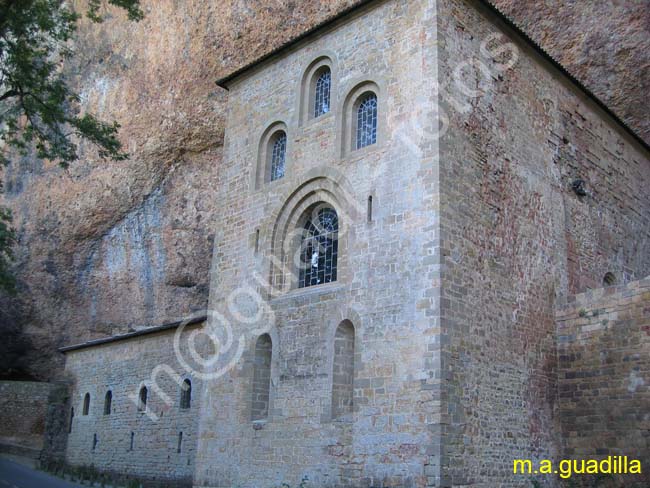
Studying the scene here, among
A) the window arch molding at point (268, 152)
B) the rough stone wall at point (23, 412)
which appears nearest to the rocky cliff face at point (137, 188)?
the rough stone wall at point (23, 412)

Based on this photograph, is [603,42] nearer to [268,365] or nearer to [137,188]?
[268,365]

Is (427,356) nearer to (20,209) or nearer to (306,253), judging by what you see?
(306,253)

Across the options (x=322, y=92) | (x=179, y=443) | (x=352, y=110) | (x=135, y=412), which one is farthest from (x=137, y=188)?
(x=352, y=110)

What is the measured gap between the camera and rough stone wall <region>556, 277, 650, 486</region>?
1232 centimetres

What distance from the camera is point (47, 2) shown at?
14617 mm

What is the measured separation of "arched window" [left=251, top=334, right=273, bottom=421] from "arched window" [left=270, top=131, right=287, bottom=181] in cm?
367

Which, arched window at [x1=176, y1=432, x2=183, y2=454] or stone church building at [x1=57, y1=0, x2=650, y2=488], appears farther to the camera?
arched window at [x1=176, y1=432, x2=183, y2=454]

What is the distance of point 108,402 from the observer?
72.3 feet

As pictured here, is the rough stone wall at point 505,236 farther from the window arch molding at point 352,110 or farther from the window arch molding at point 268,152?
the window arch molding at point 268,152

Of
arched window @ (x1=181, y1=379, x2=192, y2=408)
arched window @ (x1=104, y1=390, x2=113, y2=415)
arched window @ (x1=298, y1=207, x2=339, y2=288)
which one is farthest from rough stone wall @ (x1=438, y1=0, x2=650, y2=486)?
arched window @ (x1=104, y1=390, x2=113, y2=415)

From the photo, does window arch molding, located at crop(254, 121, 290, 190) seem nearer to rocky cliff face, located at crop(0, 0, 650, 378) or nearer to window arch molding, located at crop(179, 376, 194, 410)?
window arch molding, located at crop(179, 376, 194, 410)

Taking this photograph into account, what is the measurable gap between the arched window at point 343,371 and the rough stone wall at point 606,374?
167 inches

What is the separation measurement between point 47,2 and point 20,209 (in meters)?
15.9

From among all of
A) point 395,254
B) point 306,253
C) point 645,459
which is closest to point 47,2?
point 306,253
